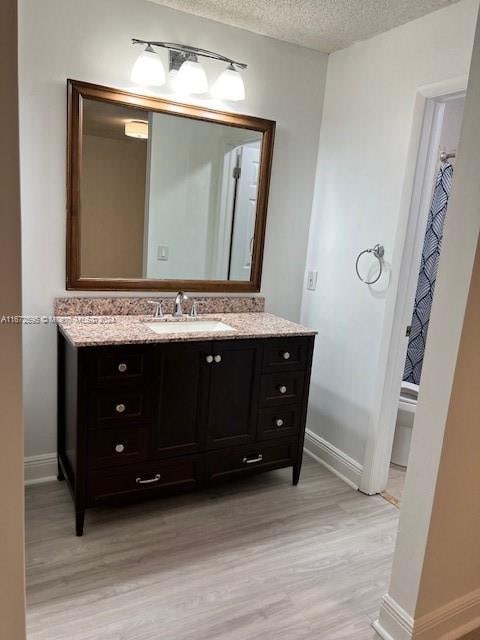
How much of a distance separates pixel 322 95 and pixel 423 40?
2.29 feet

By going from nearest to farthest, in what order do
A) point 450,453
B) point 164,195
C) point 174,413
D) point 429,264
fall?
1. point 450,453
2. point 174,413
3. point 164,195
4. point 429,264

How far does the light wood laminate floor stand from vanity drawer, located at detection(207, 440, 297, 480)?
16cm

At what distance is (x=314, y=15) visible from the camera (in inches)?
91.5

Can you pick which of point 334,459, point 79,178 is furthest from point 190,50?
point 334,459

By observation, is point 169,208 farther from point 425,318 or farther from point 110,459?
point 425,318

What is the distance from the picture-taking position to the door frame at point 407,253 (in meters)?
2.30

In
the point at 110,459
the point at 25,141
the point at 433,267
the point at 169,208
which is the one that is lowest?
the point at 110,459

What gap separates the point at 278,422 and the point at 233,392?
0.33m

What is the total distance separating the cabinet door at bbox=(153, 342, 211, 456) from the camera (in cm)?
215

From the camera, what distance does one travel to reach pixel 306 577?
1985mm

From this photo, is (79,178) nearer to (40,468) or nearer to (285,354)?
(285,354)

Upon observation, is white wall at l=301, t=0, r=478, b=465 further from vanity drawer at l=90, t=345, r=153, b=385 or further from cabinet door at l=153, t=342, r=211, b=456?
vanity drawer at l=90, t=345, r=153, b=385

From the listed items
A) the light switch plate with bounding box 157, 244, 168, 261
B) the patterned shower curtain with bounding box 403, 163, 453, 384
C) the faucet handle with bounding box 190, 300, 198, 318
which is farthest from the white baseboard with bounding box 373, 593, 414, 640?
the patterned shower curtain with bounding box 403, 163, 453, 384

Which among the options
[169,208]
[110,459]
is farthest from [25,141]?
[110,459]
